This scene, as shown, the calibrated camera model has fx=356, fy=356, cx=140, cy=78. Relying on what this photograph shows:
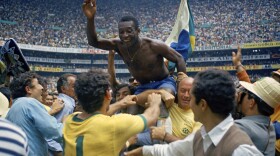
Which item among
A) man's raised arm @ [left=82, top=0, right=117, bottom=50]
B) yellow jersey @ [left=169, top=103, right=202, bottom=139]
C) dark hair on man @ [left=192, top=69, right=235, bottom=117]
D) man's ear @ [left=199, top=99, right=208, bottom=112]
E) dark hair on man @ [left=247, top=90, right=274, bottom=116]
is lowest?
yellow jersey @ [left=169, top=103, right=202, bottom=139]

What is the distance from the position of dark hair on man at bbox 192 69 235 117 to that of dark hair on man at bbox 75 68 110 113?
2.54 ft

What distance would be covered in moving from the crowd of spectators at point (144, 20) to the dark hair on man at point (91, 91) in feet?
97.7

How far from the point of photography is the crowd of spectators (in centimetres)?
3197

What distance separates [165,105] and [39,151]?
1282 mm

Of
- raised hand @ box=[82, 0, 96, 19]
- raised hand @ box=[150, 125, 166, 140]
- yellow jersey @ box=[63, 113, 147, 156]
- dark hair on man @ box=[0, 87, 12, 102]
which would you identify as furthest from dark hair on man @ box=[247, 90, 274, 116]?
dark hair on man @ box=[0, 87, 12, 102]

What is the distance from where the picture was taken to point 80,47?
113ft

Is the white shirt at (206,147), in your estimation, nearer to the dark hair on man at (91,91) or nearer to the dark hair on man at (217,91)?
the dark hair on man at (217,91)

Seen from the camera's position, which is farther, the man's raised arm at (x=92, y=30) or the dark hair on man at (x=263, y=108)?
the man's raised arm at (x=92, y=30)

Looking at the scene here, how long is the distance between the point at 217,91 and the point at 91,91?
926 mm

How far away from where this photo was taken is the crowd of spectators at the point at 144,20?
3197cm

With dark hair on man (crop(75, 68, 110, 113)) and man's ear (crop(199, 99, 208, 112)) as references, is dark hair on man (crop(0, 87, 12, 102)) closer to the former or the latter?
dark hair on man (crop(75, 68, 110, 113))

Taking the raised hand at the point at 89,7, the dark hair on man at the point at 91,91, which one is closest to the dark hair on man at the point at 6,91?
the raised hand at the point at 89,7

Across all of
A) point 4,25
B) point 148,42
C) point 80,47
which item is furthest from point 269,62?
point 148,42

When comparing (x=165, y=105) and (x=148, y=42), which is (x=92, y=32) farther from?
(x=165, y=105)
